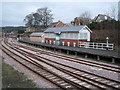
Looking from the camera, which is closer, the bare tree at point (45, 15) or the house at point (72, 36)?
the house at point (72, 36)

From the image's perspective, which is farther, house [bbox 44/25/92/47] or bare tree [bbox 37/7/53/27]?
bare tree [bbox 37/7/53/27]

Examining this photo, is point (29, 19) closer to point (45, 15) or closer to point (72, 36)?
point (45, 15)

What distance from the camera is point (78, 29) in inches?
978

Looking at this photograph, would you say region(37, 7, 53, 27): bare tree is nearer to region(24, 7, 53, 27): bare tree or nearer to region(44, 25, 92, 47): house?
region(24, 7, 53, 27): bare tree

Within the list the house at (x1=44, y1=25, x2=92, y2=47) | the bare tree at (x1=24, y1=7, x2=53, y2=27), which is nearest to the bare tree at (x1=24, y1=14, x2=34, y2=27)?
the bare tree at (x1=24, y1=7, x2=53, y2=27)

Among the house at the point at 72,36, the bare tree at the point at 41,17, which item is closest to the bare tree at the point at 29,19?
the bare tree at the point at 41,17

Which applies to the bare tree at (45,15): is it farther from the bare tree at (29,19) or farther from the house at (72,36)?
the house at (72,36)

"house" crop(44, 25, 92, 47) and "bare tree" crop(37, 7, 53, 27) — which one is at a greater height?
"bare tree" crop(37, 7, 53, 27)

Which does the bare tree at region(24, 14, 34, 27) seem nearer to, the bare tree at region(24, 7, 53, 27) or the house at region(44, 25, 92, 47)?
the bare tree at region(24, 7, 53, 27)

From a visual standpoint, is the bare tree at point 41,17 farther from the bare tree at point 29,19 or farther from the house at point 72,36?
the house at point 72,36

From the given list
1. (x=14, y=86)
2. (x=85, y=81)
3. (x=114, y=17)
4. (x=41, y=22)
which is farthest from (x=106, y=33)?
(x=41, y=22)

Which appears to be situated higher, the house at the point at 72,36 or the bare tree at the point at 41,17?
the bare tree at the point at 41,17

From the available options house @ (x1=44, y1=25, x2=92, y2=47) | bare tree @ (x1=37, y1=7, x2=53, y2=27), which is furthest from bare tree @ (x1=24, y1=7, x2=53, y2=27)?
house @ (x1=44, y1=25, x2=92, y2=47)

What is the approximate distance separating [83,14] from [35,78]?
5465 centimetres
